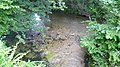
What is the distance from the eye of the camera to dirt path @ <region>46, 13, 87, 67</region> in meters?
5.18

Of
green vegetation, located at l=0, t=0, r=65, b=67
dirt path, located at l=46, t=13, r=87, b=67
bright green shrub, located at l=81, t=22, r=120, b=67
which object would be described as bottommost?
dirt path, located at l=46, t=13, r=87, b=67

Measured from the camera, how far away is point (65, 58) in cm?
529

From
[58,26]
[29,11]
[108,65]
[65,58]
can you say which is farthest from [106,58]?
[58,26]

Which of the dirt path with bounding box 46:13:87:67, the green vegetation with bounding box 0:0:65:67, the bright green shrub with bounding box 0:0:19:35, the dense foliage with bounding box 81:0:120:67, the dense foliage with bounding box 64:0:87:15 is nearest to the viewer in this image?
the bright green shrub with bounding box 0:0:19:35

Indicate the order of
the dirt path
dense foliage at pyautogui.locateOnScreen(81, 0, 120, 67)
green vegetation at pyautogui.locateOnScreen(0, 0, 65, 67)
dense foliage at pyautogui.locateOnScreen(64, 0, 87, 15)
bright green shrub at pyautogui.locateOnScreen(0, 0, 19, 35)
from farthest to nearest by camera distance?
dense foliage at pyautogui.locateOnScreen(64, 0, 87, 15) → the dirt path → dense foliage at pyautogui.locateOnScreen(81, 0, 120, 67) → green vegetation at pyautogui.locateOnScreen(0, 0, 65, 67) → bright green shrub at pyautogui.locateOnScreen(0, 0, 19, 35)

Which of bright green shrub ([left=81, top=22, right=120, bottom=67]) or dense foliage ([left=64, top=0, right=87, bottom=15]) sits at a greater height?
bright green shrub ([left=81, top=22, right=120, bottom=67])

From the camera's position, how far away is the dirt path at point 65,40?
518 cm

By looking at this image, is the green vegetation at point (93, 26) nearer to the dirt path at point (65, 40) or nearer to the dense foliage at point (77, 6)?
the dirt path at point (65, 40)

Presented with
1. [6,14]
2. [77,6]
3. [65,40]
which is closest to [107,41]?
[65,40]

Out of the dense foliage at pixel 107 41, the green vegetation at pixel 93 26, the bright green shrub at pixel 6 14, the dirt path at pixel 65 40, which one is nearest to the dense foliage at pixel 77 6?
the dirt path at pixel 65 40

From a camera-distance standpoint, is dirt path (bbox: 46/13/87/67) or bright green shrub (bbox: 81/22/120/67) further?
dirt path (bbox: 46/13/87/67)

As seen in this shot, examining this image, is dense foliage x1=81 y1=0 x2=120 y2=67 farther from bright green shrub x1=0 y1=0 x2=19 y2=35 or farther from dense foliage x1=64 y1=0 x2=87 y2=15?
dense foliage x1=64 y1=0 x2=87 y2=15

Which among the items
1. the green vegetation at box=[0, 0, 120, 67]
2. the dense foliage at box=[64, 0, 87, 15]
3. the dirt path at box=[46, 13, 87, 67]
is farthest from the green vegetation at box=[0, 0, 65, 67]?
the dense foliage at box=[64, 0, 87, 15]

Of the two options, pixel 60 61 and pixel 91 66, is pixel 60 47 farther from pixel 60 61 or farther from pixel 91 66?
pixel 91 66
